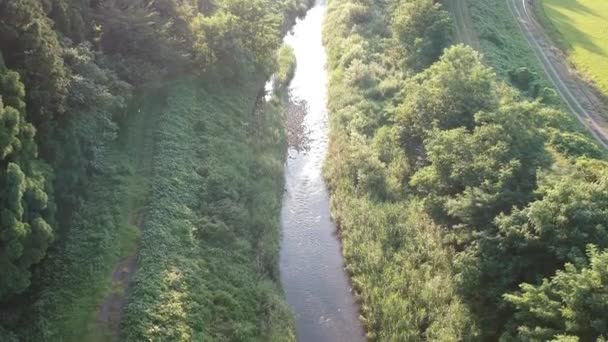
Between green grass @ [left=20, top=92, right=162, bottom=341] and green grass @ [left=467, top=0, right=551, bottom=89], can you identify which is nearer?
green grass @ [left=20, top=92, right=162, bottom=341]

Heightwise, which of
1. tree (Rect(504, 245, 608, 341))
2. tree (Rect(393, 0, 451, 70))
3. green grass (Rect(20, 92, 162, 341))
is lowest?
green grass (Rect(20, 92, 162, 341))

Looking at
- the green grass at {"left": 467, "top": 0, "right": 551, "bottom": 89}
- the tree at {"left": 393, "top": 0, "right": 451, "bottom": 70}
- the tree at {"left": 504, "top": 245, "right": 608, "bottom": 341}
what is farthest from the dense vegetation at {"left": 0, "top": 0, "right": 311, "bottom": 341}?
the green grass at {"left": 467, "top": 0, "right": 551, "bottom": 89}

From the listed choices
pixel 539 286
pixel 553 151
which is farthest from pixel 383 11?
pixel 539 286

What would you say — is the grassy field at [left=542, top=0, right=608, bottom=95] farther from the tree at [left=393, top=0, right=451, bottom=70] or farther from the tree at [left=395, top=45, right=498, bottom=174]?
the tree at [left=395, top=45, right=498, bottom=174]

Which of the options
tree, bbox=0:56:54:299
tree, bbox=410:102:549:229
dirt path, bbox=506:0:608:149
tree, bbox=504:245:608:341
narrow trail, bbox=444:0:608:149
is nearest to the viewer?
tree, bbox=0:56:54:299

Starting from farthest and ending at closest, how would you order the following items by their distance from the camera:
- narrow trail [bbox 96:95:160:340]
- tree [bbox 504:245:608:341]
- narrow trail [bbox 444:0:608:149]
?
narrow trail [bbox 444:0:608:149] < narrow trail [bbox 96:95:160:340] < tree [bbox 504:245:608:341]

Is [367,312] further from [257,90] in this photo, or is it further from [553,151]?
[257,90]
